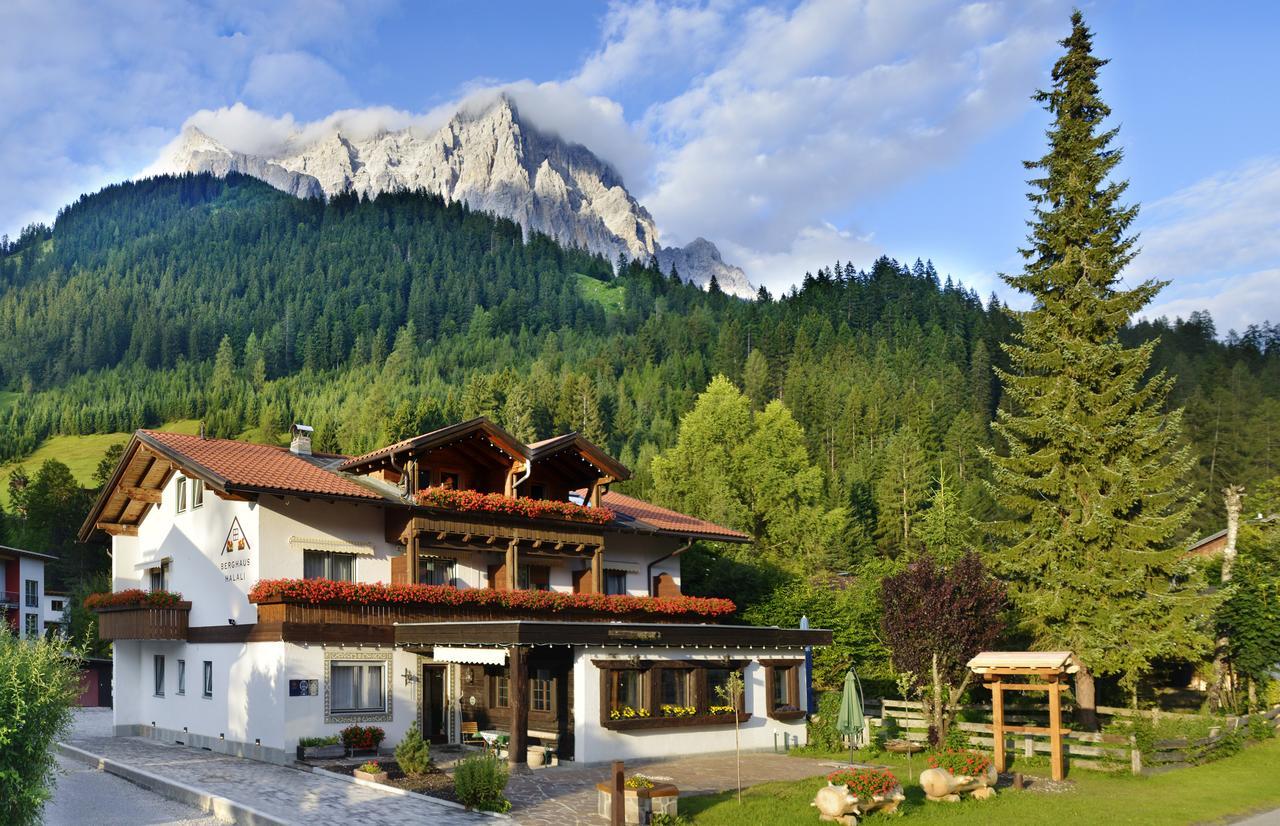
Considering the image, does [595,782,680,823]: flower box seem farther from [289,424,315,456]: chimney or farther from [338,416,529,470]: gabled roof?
[289,424,315,456]: chimney

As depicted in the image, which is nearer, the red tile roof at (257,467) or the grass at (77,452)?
the red tile roof at (257,467)

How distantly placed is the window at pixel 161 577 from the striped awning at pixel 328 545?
763cm

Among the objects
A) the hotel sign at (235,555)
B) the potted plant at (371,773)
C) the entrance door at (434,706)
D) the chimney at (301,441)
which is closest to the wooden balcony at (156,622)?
the hotel sign at (235,555)

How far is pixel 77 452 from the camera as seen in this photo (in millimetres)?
153125

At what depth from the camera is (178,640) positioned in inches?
1294

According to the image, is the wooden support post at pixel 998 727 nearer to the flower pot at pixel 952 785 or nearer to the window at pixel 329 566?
the flower pot at pixel 952 785

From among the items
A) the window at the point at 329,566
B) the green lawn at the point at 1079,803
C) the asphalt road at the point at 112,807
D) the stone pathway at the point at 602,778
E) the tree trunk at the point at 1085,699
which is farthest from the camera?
the tree trunk at the point at 1085,699

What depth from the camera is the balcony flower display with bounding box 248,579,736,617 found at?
27.8 metres

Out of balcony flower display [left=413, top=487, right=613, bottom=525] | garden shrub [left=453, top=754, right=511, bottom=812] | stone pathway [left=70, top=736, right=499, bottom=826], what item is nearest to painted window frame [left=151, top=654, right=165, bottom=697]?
stone pathway [left=70, top=736, right=499, bottom=826]

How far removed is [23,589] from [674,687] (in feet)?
194

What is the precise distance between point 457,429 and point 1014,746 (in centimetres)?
1830

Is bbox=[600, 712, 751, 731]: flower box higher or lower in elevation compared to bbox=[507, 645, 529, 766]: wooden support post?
lower

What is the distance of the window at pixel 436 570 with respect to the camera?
108 ft

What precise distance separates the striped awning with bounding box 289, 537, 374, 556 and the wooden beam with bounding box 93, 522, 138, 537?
1122 centimetres
